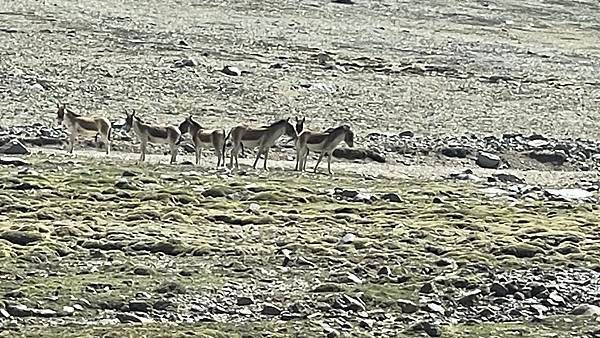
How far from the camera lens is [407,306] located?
13.8 meters

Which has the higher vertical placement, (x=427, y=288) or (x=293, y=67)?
(x=293, y=67)

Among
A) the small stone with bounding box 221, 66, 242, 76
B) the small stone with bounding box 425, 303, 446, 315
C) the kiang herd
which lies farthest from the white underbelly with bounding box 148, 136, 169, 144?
the small stone with bounding box 425, 303, 446, 315

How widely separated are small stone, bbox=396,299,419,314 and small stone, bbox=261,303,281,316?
4.56 ft

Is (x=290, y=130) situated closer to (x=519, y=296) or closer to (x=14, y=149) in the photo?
(x=14, y=149)

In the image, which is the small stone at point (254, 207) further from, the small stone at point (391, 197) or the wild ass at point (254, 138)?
the wild ass at point (254, 138)

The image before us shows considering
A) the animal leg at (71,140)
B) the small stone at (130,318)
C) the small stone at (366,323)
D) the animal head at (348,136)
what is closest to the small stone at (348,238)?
the small stone at (366,323)

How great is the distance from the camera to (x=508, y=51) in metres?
55.9

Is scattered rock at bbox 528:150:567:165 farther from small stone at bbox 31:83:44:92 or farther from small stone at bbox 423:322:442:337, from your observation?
small stone at bbox 423:322:442:337

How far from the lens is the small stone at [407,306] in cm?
1374

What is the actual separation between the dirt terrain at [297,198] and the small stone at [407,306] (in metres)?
0.03

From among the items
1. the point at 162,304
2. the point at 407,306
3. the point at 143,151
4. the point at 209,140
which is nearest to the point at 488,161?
the point at 209,140

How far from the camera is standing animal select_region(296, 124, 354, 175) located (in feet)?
88.5

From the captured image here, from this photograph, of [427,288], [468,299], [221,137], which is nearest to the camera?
[468,299]

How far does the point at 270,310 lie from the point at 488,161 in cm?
1708
